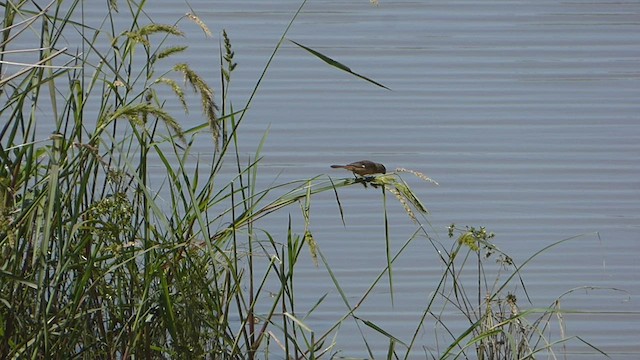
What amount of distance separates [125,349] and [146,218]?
0.72 feet

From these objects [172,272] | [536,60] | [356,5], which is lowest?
[172,272]

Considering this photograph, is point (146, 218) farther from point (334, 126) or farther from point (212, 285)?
point (334, 126)

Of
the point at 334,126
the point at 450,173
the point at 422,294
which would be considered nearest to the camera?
the point at 422,294

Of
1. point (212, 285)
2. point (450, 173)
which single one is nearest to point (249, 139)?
point (450, 173)

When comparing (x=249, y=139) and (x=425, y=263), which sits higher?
(x=249, y=139)

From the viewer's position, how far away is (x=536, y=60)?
530cm

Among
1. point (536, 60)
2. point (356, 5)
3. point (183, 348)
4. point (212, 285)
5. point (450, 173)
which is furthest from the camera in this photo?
point (356, 5)

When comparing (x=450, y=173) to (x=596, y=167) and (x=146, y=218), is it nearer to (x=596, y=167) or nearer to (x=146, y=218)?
(x=596, y=167)

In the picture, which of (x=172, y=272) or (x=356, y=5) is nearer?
(x=172, y=272)

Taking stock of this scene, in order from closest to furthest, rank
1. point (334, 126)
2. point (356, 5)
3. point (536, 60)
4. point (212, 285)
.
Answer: point (212, 285) < point (334, 126) < point (536, 60) < point (356, 5)

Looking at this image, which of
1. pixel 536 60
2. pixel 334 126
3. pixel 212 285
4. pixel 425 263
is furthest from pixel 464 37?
pixel 212 285

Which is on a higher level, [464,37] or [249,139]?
[464,37]

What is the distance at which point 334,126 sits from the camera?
15.1 feet

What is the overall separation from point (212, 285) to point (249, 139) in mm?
2237
